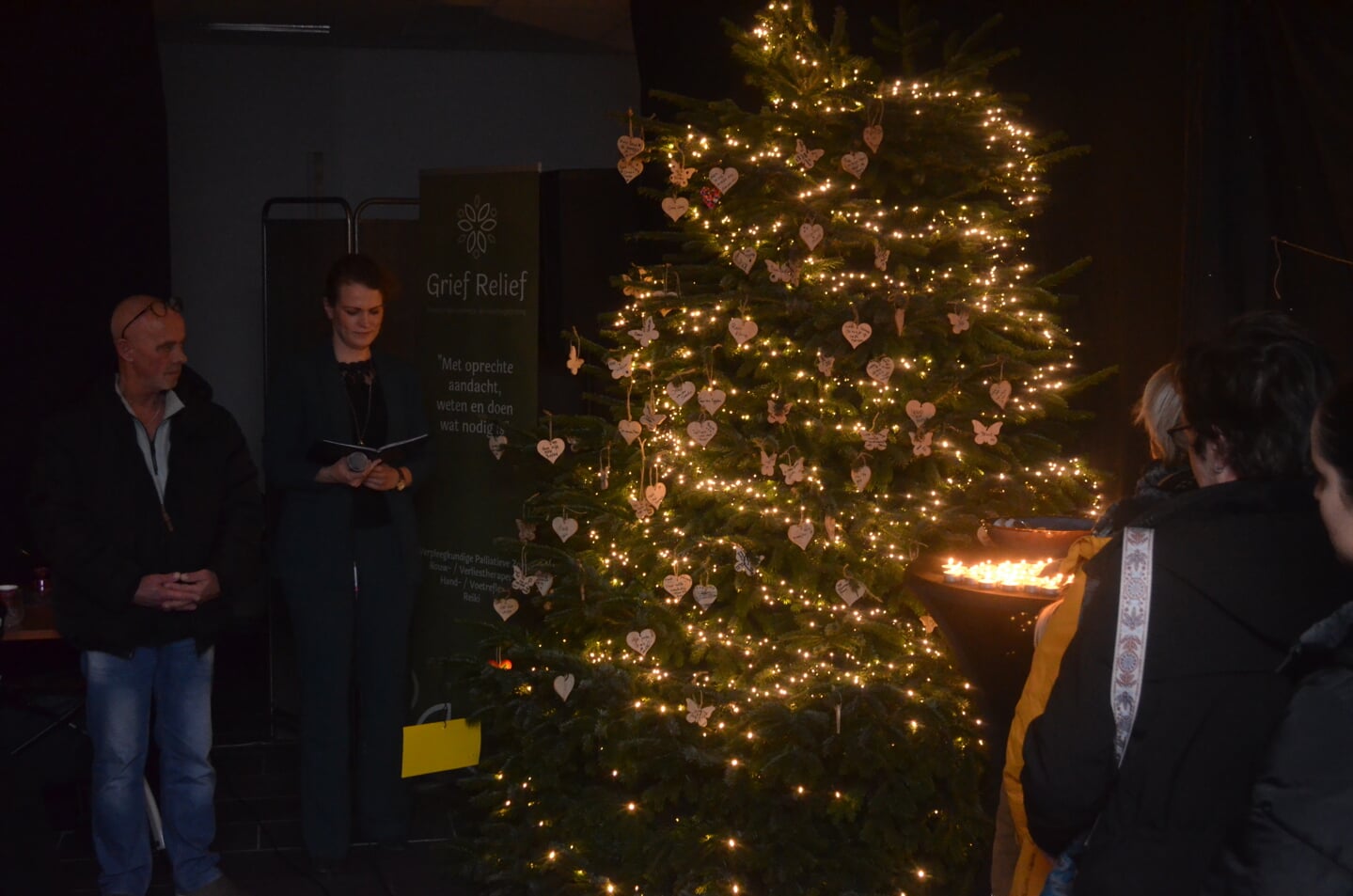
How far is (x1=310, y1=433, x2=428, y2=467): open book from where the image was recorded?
406 cm

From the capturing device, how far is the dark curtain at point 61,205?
5410 mm

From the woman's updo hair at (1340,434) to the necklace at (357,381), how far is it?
3209 mm

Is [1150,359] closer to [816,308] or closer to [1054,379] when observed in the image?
[1054,379]

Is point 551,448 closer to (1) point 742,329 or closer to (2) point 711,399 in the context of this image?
(2) point 711,399

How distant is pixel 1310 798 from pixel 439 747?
3271 millimetres

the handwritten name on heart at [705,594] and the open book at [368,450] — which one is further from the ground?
the open book at [368,450]

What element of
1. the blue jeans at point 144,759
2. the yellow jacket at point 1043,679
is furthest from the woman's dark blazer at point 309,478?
the yellow jacket at point 1043,679

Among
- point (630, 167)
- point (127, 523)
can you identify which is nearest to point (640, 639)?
point (630, 167)

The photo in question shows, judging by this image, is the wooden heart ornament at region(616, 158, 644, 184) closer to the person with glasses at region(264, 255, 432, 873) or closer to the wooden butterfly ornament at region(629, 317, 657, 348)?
the wooden butterfly ornament at region(629, 317, 657, 348)

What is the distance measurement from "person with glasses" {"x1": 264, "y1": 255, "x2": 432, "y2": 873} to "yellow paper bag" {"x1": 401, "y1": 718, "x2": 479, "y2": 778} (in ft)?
0.41

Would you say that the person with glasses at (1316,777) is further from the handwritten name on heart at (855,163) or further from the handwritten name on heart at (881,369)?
the handwritten name on heart at (855,163)

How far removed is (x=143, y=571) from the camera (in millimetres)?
3609

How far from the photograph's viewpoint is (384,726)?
430cm

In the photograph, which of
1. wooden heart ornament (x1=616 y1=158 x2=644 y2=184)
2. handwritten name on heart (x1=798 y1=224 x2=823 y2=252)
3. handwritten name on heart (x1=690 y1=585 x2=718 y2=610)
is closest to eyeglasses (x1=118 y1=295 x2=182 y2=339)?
wooden heart ornament (x1=616 y1=158 x2=644 y2=184)
